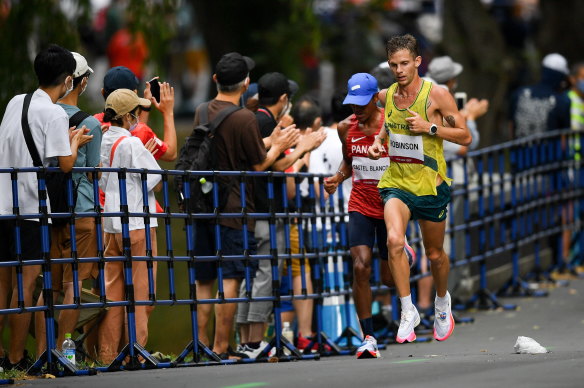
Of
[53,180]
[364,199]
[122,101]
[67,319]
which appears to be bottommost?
[67,319]

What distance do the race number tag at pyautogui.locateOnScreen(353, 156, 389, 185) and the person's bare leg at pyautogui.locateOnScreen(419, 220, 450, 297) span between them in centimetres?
48

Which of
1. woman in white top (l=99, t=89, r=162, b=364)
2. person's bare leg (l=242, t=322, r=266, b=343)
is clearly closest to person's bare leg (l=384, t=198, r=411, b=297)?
woman in white top (l=99, t=89, r=162, b=364)

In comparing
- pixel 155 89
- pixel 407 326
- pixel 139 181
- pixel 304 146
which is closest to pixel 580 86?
pixel 304 146

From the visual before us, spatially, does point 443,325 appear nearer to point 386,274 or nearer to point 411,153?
point 386,274

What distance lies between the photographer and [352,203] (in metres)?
11.7

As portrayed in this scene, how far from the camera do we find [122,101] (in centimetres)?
1142

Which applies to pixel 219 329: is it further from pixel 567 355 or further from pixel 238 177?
pixel 567 355

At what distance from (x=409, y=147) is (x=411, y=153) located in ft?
0.15

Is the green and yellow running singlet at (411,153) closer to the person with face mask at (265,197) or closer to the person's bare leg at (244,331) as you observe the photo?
the person with face mask at (265,197)

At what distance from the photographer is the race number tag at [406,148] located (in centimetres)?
1110

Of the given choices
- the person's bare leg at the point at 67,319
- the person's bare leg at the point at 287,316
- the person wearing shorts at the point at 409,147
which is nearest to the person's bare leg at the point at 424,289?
the person's bare leg at the point at 287,316

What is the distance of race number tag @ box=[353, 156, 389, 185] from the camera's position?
1167 centimetres

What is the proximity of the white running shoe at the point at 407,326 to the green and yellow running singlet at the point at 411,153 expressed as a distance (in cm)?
84

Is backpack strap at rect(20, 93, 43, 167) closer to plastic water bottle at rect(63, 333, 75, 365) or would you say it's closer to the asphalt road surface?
plastic water bottle at rect(63, 333, 75, 365)
